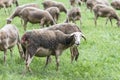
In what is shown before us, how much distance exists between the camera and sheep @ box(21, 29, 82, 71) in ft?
36.3

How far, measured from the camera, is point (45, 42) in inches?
444

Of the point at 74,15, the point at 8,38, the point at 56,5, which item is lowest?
the point at 56,5

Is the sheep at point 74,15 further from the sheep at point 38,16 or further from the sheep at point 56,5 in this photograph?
the sheep at point 56,5

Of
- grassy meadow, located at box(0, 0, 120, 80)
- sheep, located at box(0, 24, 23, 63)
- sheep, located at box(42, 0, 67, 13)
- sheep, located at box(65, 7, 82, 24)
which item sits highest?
sheep, located at box(0, 24, 23, 63)

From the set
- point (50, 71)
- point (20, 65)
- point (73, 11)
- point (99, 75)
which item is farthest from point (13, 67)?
point (73, 11)

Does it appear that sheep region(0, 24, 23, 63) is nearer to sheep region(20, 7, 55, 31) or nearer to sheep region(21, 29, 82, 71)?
sheep region(21, 29, 82, 71)

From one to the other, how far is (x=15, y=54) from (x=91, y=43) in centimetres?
387

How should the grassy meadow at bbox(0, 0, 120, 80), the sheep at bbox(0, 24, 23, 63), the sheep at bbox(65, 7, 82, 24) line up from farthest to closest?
the sheep at bbox(65, 7, 82, 24)
the sheep at bbox(0, 24, 23, 63)
the grassy meadow at bbox(0, 0, 120, 80)

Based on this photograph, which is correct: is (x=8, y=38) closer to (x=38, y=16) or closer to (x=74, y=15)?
(x=38, y=16)

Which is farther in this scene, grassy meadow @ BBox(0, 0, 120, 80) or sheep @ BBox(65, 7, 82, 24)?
sheep @ BBox(65, 7, 82, 24)

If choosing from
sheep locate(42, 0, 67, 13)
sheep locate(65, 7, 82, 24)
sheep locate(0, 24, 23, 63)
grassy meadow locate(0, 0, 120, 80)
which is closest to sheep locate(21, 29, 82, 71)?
grassy meadow locate(0, 0, 120, 80)

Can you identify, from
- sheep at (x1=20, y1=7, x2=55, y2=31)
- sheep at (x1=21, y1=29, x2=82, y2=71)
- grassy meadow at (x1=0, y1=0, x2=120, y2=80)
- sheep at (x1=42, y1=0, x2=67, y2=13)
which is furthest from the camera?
sheep at (x1=42, y1=0, x2=67, y2=13)

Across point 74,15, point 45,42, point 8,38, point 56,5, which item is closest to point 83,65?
point 45,42

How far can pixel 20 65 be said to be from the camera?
12062 millimetres
